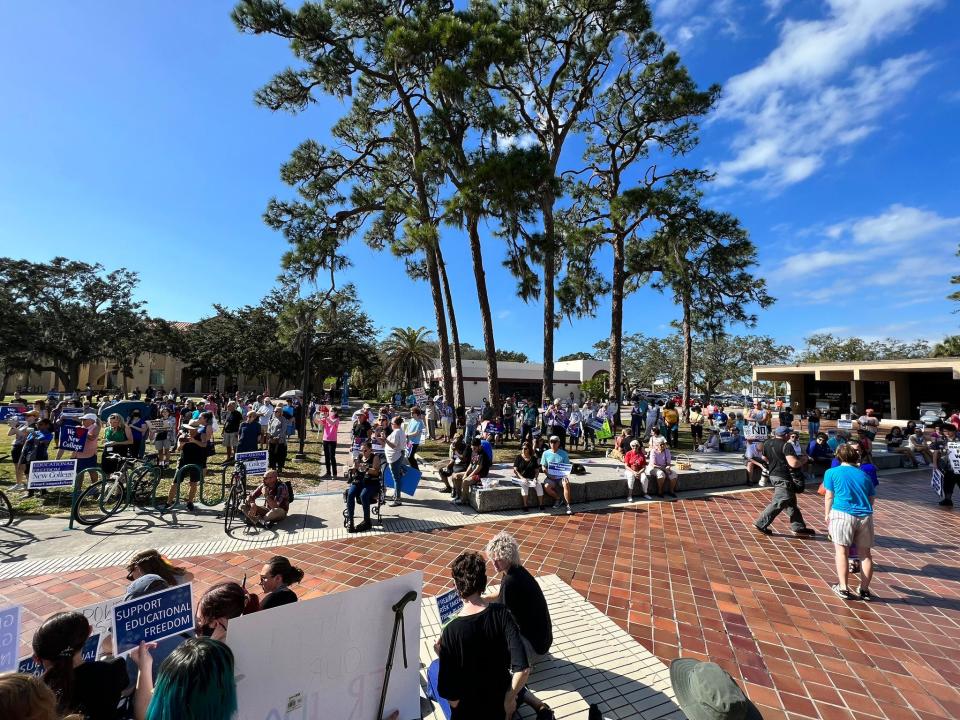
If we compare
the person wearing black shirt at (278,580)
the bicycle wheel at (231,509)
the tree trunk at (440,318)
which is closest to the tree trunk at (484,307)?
the tree trunk at (440,318)

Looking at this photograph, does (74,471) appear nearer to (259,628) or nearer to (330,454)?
(330,454)

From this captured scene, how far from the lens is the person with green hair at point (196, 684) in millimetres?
1465

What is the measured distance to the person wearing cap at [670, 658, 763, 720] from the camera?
1628mm

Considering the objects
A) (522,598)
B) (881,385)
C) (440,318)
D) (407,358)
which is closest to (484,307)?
(440,318)

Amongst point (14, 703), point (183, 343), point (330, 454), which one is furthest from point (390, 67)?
point (183, 343)

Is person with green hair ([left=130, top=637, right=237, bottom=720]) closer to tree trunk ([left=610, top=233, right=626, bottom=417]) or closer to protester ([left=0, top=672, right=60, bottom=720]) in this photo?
protester ([left=0, top=672, right=60, bottom=720])

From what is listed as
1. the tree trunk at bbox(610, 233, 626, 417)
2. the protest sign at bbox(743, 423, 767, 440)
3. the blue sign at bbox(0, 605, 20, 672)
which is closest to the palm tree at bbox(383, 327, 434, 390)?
the tree trunk at bbox(610, 233, 626, 417)

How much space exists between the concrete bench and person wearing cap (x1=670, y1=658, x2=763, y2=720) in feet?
17.2

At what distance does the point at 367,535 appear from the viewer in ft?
19.1

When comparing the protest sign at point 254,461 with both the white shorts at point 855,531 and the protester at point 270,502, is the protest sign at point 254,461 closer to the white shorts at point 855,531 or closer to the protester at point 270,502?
the protester at point 270,502

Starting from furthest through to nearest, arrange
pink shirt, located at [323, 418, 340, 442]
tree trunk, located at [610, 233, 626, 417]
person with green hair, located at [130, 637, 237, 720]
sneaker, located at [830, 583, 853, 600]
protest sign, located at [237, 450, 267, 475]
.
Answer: tree trunk, located at [610, 233, 626, 417], pink shirt, located at [323, 418, 340, 442], protest sign, located at [237, 450, 267, 475], sneaker, located at [830, 583, 853, 600], person with green hair, located at [130, 637, 237, 720]

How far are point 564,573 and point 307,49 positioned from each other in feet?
46.0

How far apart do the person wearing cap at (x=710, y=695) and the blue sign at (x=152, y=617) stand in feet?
8.89

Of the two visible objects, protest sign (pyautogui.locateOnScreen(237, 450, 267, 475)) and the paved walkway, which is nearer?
the paved walkway
